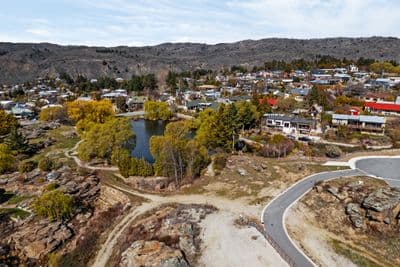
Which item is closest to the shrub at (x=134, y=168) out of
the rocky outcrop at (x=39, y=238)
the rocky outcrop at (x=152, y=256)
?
the rocky outcrop at (x=39, y=238)

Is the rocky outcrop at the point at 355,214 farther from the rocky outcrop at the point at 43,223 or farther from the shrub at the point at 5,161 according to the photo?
the shrub at the point at 5,161

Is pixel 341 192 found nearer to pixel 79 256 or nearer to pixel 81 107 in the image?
pixel 79 256

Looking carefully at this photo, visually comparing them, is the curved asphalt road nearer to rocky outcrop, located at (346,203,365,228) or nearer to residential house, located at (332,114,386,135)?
rocky outcrop, located at (346,203,365,228)

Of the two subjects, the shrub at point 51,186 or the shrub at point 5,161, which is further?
the shrub at point 5,161

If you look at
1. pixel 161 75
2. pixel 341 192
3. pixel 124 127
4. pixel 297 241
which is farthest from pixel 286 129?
pixel 161 75

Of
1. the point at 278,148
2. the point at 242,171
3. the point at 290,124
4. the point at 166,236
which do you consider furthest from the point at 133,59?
the point at 166,236

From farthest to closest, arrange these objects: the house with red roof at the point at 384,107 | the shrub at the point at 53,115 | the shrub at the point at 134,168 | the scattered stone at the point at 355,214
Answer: the shrub at the point at 53,115
the house with red roof at the point at 384,107
the shrub at the point at 134,168
the scattered stone at the point at 355,214
